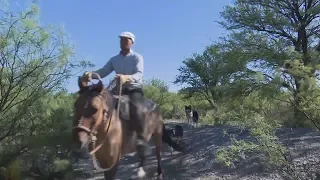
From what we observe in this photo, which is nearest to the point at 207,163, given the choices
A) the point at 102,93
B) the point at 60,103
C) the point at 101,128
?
the point at 60,103

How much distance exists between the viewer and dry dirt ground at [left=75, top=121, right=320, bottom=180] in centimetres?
1097

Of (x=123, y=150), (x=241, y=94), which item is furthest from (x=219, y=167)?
(x=241, y=94)

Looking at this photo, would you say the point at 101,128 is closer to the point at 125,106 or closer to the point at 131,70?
the point at 125,106

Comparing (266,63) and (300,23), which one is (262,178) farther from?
(300,23)

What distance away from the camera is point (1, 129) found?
40.3ft

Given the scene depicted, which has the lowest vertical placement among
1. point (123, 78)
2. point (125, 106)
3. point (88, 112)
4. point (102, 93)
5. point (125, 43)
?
point (88, 112)

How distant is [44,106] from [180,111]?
36.6 metres

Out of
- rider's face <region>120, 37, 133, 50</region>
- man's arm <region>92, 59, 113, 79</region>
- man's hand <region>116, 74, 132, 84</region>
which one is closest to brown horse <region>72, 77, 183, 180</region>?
man's hand <region>116, 74, 132, 84</region>

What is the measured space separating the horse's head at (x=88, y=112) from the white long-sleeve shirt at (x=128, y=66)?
0.94 meters

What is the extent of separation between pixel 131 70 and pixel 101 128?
132 cm

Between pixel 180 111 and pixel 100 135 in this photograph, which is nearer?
pixel 100 135

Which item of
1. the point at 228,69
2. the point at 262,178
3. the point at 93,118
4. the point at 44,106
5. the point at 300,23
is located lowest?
the point at 262,178

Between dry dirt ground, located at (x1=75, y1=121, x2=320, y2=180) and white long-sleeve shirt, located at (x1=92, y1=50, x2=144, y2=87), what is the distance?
14.1 feet

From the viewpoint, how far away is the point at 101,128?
5.09 metres
